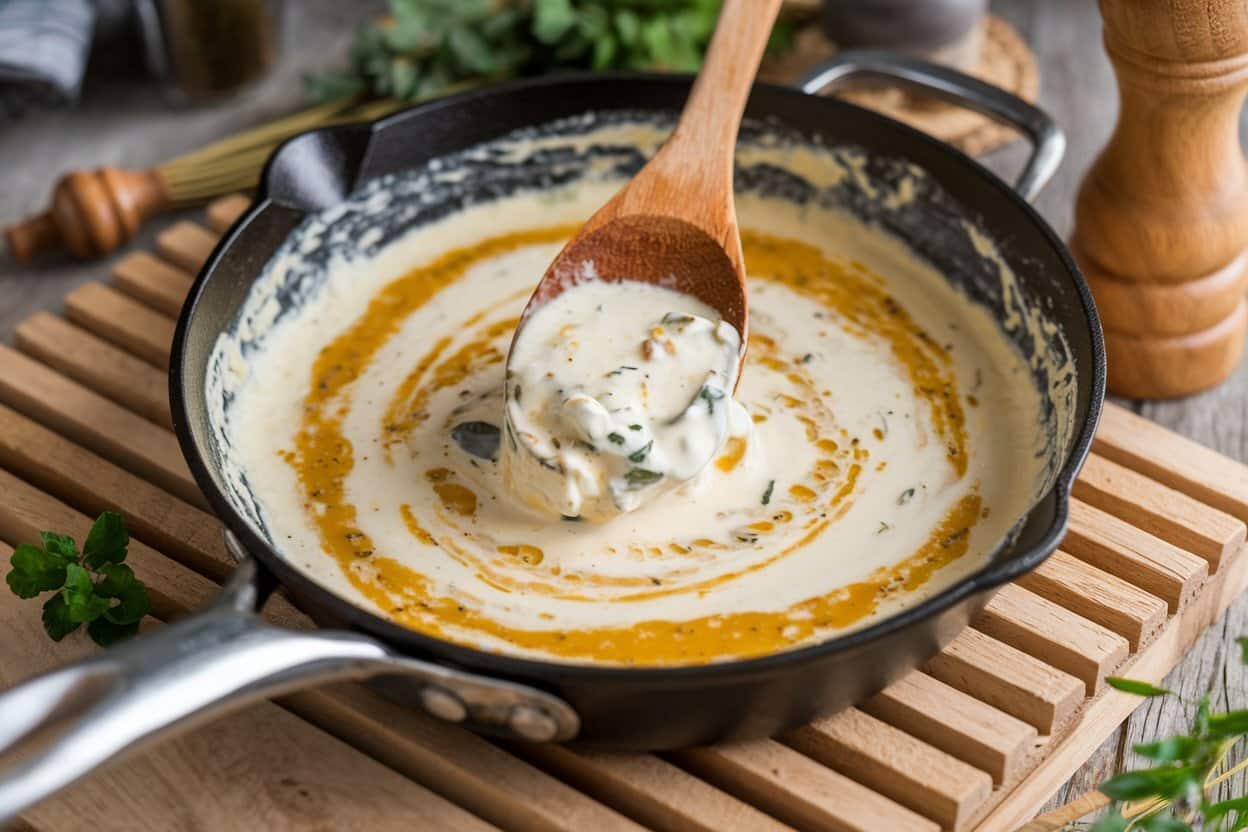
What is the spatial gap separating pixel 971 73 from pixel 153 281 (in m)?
1.76

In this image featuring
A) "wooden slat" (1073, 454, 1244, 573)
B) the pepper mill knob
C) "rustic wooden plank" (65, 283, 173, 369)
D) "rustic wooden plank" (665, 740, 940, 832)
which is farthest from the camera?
the pepper mill knob

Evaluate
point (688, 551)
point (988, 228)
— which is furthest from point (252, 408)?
point (988, 228)

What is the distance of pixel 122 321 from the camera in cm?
251

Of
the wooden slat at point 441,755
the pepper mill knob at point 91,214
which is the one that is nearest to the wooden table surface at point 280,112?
the pepper mill knob at point 91,214

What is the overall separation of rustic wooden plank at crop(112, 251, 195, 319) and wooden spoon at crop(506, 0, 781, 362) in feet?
2.72

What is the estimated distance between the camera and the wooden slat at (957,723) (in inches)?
68.4

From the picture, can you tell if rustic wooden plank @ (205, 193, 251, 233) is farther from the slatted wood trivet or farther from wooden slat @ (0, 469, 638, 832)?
wooden slat @ (0, 469, 638, 832)

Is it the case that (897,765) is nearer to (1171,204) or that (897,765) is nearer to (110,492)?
(1171,204)

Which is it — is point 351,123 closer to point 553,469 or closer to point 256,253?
point 256,253

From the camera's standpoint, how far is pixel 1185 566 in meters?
1.99

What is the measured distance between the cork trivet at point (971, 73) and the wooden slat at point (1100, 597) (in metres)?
1.14

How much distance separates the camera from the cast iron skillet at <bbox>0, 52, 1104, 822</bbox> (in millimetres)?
1365

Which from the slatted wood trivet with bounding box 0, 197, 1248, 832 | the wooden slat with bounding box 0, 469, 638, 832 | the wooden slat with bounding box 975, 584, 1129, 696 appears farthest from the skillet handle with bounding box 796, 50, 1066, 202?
the wooden slat with bounding box 0, 469, 638, 832

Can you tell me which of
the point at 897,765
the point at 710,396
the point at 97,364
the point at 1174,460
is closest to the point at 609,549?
the point at 710,396
